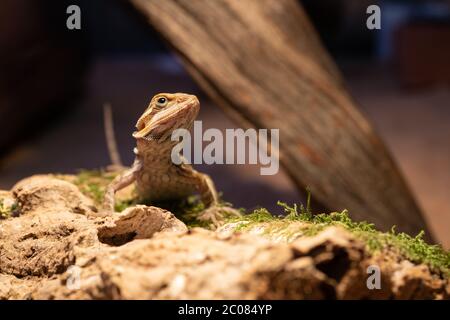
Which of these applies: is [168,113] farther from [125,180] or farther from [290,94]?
[290,94]

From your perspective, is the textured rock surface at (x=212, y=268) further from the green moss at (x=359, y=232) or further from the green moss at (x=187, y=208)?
the green moss at (x=187, y=208)

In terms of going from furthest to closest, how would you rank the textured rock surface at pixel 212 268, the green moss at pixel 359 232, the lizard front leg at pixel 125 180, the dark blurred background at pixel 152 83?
1. the dark blurred background at pixel 152 83
2. the lizard front leg at pixel 125 180
3. the green moss at pixel 359 232
4. the textured rock surface at pixel 212 268

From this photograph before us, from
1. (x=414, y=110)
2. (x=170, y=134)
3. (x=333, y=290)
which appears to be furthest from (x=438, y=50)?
(x=333, y=290)

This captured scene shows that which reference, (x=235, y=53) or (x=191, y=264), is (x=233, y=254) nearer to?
(x=191, y=264)

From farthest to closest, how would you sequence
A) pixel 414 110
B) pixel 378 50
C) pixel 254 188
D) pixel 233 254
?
1. pixel 378 50
2. pixel 414 110
3. pixel 254 188
4. pixel 233 254

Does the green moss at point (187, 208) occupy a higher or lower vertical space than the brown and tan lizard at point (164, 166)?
lower

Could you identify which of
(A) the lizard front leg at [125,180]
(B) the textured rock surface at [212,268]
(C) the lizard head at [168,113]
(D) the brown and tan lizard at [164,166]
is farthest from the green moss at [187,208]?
(B) the textured rock surface at [212,268]

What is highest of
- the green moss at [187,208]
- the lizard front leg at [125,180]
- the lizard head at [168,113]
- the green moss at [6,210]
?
the lizard head at [168,113]
